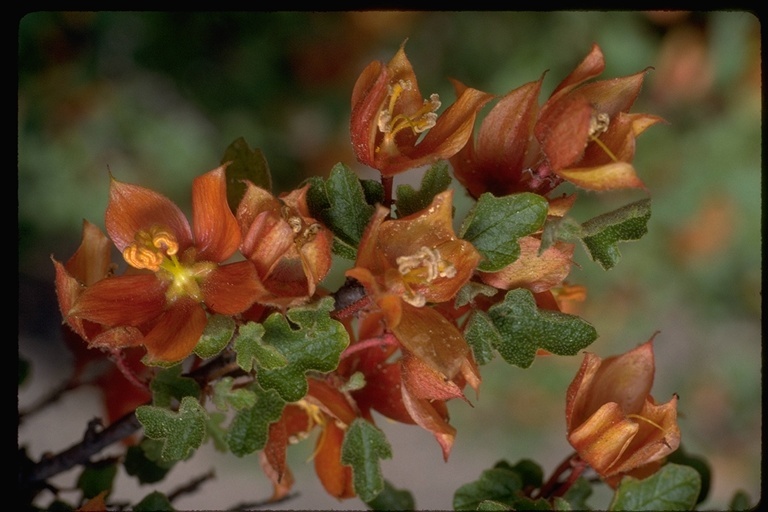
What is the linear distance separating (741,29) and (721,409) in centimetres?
149

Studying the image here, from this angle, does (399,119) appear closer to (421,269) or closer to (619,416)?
(421,269)

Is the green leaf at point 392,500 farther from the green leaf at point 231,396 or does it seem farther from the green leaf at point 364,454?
the green leaf at point 231,396

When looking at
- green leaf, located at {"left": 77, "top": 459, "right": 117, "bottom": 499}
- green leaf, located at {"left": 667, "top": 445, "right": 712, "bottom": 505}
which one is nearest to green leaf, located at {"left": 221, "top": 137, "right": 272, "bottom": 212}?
green leaf, located at {"left": 77, "top": 459, "right": 117, "bottom": 499}

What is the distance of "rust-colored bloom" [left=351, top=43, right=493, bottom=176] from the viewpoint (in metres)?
0.92

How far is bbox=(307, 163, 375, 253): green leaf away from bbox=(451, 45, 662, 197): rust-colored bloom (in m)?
0.17

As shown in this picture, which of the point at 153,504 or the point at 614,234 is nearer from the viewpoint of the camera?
the point at 614,234

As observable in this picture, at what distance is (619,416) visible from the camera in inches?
37.4

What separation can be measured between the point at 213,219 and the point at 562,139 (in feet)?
1.43

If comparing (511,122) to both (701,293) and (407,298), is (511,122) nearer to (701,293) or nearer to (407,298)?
(407,298)

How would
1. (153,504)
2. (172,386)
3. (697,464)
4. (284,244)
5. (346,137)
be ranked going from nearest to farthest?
(284,244)
(172,386)
(153,504)
(697,464)
(346,137)

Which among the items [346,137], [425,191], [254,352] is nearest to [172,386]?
[254,352]

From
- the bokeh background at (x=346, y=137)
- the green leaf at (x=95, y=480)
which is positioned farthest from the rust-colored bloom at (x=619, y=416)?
the bokeh background at (x=346, y=137)

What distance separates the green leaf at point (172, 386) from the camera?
3.14 ft

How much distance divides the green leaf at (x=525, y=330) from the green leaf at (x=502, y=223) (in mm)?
61
